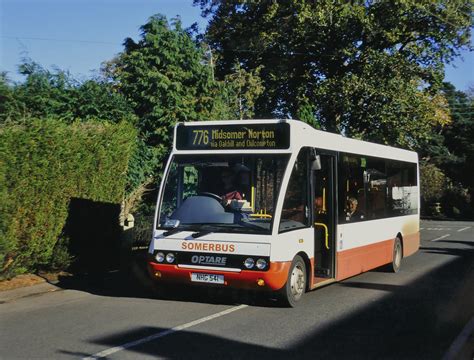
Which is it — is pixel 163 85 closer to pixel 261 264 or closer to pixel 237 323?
pixel 261 264

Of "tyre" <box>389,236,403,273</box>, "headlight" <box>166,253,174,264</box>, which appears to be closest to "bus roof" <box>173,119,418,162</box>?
"headlight" <box>166,253,174,264</box>

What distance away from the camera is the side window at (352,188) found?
34.7ft

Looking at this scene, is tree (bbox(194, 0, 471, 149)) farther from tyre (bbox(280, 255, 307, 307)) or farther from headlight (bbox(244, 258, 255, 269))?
headlight (bbox(244, 258, 255, 269))

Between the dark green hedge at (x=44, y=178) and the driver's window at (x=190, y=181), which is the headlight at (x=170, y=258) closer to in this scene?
the driver's window at (x=190, y=181)

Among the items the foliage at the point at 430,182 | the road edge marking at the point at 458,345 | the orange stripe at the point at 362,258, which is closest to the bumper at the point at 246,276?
the orange stripe at the point at 362,258

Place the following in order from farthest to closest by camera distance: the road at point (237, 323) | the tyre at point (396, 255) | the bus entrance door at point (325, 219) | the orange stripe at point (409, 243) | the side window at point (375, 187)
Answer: the orange stripe at point (409, 243)
the tyre at point (396, 255)
the side window at point (375, 187)
the bus entrance door at point (325, 219)
the road at point (237, 323)

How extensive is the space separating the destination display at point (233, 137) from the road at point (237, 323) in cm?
245

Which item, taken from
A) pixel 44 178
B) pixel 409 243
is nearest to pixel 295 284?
pixel 44 178

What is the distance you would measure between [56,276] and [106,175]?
Result: 7.83 feet

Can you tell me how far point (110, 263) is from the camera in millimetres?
12930

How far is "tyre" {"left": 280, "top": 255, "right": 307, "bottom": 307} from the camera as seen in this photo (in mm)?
8500

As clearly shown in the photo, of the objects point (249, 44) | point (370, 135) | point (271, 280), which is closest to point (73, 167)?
point (271, 280)

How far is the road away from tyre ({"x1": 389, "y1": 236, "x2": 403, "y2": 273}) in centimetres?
195

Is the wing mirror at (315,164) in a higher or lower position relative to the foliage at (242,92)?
lower
